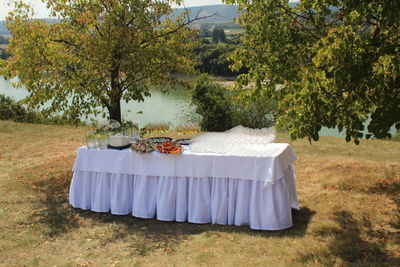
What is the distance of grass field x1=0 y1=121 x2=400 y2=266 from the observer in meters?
4.63

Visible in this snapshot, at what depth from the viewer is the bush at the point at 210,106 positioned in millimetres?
16453

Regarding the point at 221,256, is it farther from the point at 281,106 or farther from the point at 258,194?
the point at 281,106

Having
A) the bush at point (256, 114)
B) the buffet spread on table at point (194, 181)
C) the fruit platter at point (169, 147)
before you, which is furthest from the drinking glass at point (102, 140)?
the bush at point (256, 114)

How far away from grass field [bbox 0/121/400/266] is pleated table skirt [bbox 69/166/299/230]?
0.14 metres

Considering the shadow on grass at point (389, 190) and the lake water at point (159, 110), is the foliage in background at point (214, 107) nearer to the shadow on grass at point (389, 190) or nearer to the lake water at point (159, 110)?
the lake water at point (159, 110)

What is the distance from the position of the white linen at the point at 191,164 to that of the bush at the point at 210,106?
10580 mm

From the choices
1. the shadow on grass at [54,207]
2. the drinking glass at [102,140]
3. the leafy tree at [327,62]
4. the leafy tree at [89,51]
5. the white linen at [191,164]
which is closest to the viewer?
the leafy tree at [327,62]

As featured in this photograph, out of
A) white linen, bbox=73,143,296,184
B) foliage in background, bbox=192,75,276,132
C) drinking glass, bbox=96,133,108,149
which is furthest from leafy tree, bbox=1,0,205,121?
foliage in background, bbox=192,75,276,132

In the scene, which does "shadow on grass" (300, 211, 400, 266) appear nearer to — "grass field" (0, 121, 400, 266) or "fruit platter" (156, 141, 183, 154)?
"grass field" (0, 121, 400, 266)

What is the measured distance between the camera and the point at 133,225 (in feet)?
18.8

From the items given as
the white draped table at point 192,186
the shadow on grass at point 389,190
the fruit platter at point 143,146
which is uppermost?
the fruit platter at point 143,146

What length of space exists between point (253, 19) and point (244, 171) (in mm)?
2165

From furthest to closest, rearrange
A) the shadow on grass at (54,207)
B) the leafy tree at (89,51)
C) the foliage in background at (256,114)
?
the foliage in background at (256,114) < the leafy tree at (89,51) < the shadow on grass at (54,207)

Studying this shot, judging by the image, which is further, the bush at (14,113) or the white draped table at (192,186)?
the bush at (14,113)
